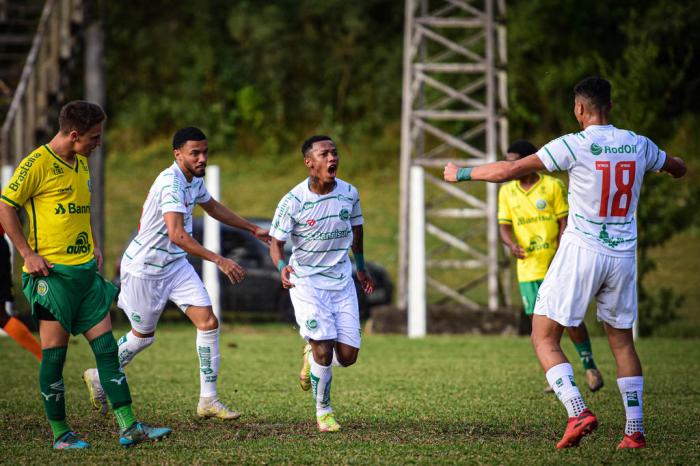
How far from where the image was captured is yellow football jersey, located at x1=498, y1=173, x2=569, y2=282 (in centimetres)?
988

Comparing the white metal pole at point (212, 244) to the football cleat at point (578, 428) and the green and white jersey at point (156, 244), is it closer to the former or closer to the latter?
the green and white jersey at point (156, 244)

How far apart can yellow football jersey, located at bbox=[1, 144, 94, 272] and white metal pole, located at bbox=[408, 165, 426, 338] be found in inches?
369

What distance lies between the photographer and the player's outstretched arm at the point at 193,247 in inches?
287

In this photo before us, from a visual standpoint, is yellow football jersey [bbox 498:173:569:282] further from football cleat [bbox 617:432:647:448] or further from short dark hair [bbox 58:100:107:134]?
short dark hair [bbox 58:100:107:134]

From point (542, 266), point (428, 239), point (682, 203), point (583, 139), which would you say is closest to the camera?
point (583, 139)

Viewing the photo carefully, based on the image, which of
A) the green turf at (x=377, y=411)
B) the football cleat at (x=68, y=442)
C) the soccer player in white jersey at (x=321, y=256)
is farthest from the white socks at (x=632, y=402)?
the football cleat at (x=68, y=442)

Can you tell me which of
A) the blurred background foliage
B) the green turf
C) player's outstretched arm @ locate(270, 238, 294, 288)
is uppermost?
the blurred background foliage

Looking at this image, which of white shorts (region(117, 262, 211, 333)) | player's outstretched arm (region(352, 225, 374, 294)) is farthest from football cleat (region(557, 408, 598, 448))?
white shorts (region(117, 262, 211, 333))

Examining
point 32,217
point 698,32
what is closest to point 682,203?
point 698,32

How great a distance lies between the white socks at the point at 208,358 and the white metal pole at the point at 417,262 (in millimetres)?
8067

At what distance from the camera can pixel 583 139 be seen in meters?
6.48

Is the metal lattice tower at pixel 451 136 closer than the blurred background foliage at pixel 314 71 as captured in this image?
Yes

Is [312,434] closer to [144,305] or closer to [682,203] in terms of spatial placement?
[144,305]

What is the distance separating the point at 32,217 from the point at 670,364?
25.7ft
